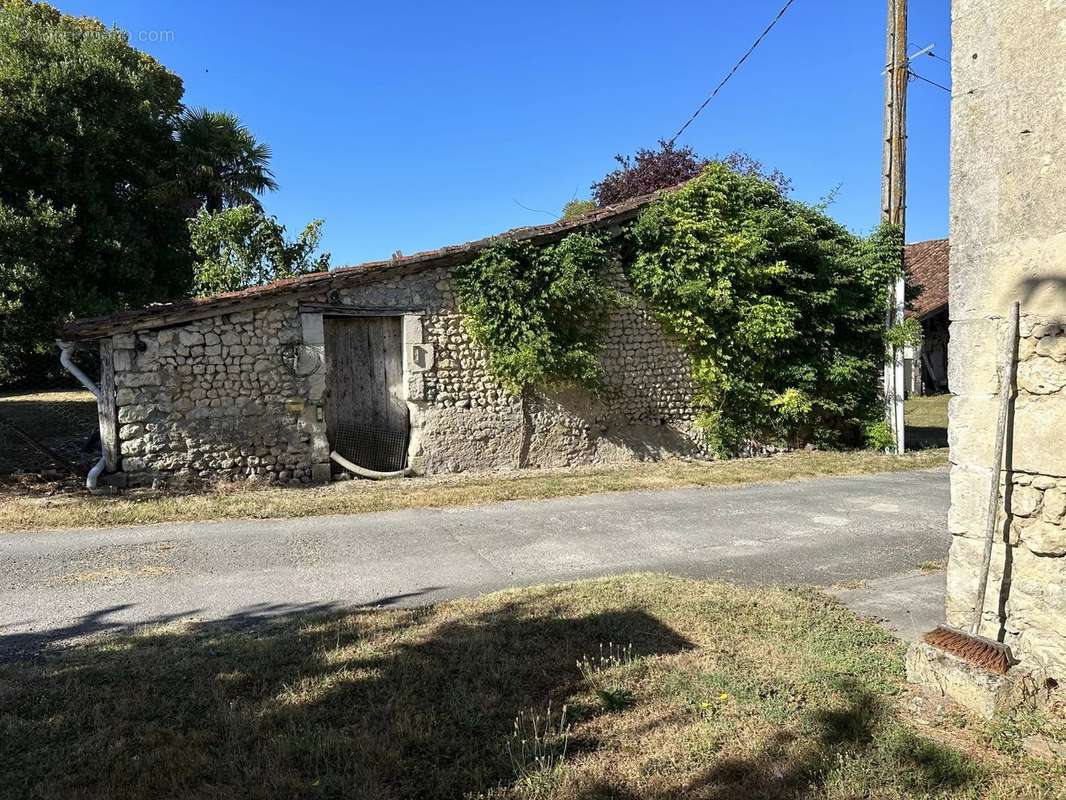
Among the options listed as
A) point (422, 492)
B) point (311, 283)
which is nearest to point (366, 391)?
point (311, 283)

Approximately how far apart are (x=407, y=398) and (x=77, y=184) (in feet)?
25.0

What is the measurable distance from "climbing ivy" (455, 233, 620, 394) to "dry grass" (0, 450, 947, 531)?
1.65m

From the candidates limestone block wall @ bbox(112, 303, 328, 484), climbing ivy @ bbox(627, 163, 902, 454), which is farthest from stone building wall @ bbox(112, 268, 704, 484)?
climbing ivy @ bbox(627, 163, 902, 454)

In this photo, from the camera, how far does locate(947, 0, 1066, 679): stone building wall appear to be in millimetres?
3285

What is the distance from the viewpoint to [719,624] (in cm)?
432

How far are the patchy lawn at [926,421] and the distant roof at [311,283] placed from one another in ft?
27.0

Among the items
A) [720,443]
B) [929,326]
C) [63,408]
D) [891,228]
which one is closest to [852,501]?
[720,443]

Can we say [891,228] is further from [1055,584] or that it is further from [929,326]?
[929,326]

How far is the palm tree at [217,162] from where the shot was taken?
14852mm

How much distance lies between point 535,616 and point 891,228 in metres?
11.6

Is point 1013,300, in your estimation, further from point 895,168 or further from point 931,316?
point 931,316

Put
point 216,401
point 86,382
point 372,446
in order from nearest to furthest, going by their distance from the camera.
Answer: point 86,382 → point 216,401 → point 372,446

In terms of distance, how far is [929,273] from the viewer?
2514cm

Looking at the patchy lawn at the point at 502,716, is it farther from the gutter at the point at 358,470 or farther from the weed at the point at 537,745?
the gutter at the point at 358,470
